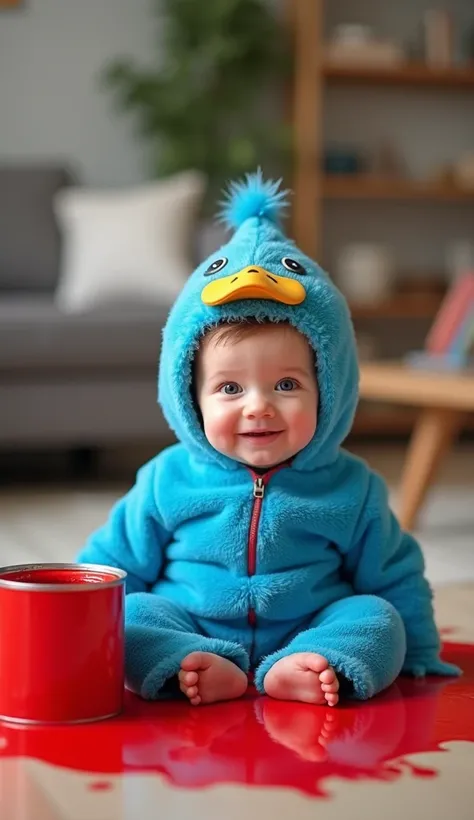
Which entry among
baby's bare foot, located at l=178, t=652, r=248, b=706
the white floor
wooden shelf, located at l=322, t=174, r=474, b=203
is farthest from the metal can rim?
wooden shelf, located at l=322, t=174, r=474, b=203

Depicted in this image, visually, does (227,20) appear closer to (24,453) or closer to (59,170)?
(59,170)

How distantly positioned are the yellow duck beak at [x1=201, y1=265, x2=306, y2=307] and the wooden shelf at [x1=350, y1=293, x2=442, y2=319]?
2.96 meters

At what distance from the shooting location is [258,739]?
3.66ft

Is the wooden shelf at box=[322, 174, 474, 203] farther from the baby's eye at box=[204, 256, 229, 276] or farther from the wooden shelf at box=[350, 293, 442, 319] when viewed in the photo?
the baby's eye at box=[204, 256, 229, 276]

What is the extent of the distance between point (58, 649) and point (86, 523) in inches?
56.5

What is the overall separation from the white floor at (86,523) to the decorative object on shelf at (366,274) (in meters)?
0.94

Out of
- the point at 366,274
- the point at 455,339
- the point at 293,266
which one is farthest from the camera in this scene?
the point at 366,274

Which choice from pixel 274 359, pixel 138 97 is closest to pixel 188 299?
pixel 274 359

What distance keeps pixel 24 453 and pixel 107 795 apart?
2.89 meters

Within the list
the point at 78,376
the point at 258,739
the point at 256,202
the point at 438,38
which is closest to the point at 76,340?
the point at 78,376

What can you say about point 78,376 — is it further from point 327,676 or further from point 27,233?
point 327,676

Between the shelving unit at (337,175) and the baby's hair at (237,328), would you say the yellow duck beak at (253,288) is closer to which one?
the baby's hair at (237,328)

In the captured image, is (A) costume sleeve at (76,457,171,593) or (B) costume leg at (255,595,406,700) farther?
(A) costume sleeve at (76,457,171,593)

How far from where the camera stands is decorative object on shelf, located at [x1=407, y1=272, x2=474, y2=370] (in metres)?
2.74
